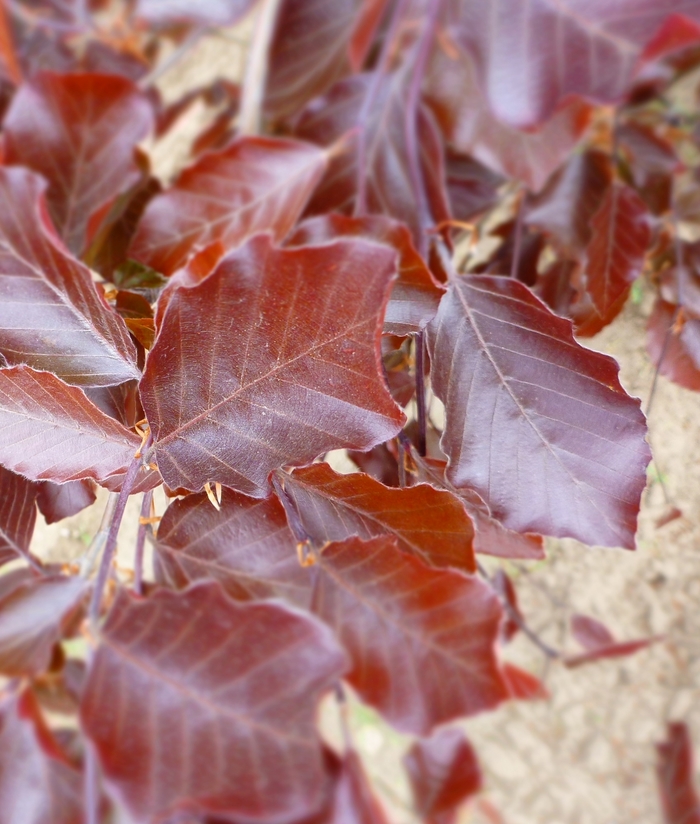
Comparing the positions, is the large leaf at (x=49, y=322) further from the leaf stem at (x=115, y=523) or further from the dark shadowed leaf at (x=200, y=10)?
the dark shadowed leaf at (x=200, y=10)

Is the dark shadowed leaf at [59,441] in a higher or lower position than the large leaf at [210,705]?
higher

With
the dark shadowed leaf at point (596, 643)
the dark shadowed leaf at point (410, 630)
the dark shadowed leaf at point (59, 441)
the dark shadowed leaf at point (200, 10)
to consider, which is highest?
the dark shadowed leaf at point (200, 10)

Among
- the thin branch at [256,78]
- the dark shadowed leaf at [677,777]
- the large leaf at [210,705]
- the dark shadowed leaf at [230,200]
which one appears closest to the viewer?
the large leaf at [210,705]

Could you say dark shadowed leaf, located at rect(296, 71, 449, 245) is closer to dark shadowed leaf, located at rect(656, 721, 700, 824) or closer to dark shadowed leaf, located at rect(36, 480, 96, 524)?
dark shadowed leaf, located at rect(36, 480, 96, 524)

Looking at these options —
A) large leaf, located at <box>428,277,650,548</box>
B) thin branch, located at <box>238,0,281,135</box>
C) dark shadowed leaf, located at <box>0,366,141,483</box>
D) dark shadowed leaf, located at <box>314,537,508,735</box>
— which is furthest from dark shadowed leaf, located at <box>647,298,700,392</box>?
thin branch, located at <box>238,0,281,135</box>

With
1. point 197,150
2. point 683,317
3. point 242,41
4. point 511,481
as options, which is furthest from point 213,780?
point 242,41

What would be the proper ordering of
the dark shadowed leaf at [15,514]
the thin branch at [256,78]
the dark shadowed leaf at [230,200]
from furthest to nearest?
1. the thin branch at [256,78]
2. the dark shadowed leaf at [230,200]
3. the dark shadowed leaf at [15,514]

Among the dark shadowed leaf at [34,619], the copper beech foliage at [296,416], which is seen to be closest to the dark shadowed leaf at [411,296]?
the copper beech foliage at [296,416]
